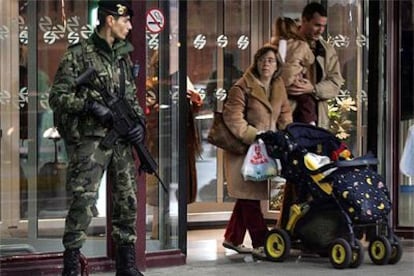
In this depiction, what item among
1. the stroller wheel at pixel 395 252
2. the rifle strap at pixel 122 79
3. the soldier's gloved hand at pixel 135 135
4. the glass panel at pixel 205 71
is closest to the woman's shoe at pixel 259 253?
the stroller wheel at pixel 395 252

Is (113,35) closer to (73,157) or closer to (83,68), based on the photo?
(83,68)

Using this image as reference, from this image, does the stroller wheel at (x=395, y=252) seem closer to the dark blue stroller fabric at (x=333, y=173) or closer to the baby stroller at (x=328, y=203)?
the baby stroller at (x=328, y=203)

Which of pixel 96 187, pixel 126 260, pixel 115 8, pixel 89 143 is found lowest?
pixel 126 260

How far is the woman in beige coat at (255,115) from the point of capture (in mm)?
8141

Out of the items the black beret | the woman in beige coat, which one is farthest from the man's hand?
the black beret

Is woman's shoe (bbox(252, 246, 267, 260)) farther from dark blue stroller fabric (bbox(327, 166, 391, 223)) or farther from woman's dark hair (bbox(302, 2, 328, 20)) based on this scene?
woman's dark hair (bbox(302, 2, 328, 20))

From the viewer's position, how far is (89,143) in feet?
21.0

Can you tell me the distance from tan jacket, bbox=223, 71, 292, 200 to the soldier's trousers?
1737mm

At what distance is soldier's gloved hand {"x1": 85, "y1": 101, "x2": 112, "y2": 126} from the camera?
6.23 m

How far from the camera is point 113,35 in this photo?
21.4ft

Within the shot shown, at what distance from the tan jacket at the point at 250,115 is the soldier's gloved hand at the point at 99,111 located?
6.56 ft

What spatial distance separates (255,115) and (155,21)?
121 centimetres

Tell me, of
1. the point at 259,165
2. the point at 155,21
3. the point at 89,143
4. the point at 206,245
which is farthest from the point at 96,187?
the point at 206,245

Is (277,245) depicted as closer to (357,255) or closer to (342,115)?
(357,255)
